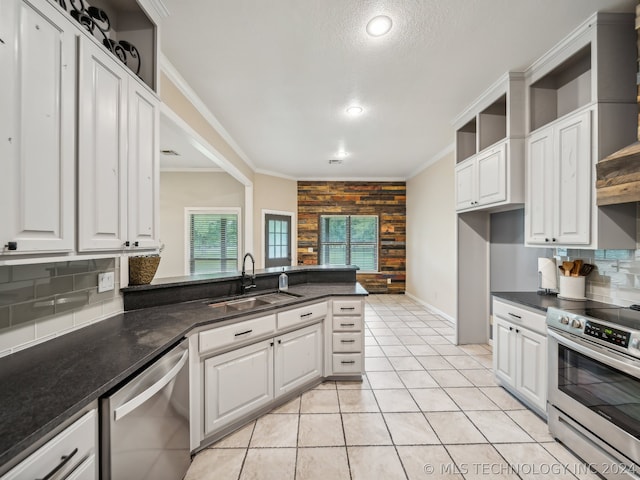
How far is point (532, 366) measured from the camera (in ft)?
7.17

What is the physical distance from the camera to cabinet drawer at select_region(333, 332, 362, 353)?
2711mm

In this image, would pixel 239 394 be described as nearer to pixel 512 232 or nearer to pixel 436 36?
pixel 436 36

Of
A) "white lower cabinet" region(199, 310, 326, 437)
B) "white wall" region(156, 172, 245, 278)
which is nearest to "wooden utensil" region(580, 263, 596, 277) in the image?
"white lower cabinet" region(199, 310, 326, 437)

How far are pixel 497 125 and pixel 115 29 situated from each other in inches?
136

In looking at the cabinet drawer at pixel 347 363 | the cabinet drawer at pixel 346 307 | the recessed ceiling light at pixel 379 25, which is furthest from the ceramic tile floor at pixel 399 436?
the recessed ceiling light at pixel 379 25

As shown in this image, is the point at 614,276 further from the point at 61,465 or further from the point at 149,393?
the point at 61,465

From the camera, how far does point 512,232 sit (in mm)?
3309

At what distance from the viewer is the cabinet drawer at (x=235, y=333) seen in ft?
5.86

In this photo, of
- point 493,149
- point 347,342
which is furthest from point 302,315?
point 493,149

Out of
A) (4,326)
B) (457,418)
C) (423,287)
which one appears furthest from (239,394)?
(423,287)

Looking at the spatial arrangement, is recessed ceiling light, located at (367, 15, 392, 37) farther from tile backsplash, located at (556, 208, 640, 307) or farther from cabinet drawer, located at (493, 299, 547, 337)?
cabinet drawer, located at (493, 299, 547, 337)

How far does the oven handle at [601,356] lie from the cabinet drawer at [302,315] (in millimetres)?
1781

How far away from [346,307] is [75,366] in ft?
6.65

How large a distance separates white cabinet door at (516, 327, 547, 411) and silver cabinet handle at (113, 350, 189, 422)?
2.54 metres
